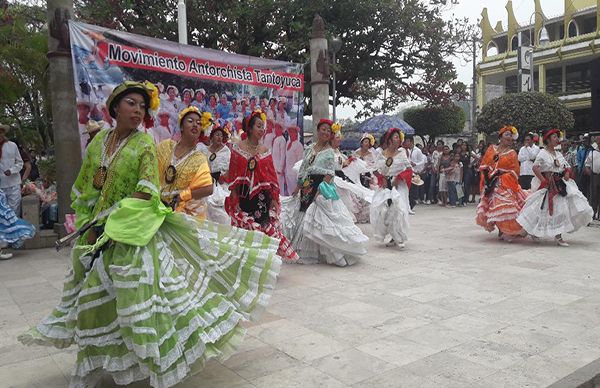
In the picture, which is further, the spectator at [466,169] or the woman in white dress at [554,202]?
the spectator at [466,169]

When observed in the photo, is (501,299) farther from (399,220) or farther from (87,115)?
(87,115)

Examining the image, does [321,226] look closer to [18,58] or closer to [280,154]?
[280,154]

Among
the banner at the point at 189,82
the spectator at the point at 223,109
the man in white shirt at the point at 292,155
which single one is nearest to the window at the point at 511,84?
the banner at the point at 189,82

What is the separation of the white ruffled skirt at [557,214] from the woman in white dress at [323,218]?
2.90 meters

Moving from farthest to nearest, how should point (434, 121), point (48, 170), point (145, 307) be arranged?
point (434, 121), point (48, 170), point (145, 307)

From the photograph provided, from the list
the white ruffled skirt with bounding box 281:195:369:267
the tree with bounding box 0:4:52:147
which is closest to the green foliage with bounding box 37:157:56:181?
the tree with bounding box 0:4:52:147

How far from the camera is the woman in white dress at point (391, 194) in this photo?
804 cm

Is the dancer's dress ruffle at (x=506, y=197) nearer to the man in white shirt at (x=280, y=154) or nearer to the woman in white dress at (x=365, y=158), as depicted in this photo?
the woman in white dress at (x=365, y=158)

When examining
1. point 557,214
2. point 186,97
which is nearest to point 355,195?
point 186,97

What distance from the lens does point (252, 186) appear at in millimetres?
6168

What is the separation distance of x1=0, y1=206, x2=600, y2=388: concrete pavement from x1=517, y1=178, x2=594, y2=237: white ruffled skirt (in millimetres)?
608

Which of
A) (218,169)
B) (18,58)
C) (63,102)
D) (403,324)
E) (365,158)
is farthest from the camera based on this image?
(18,58)

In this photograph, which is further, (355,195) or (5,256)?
(355,195)

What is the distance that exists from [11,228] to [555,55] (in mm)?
31604
